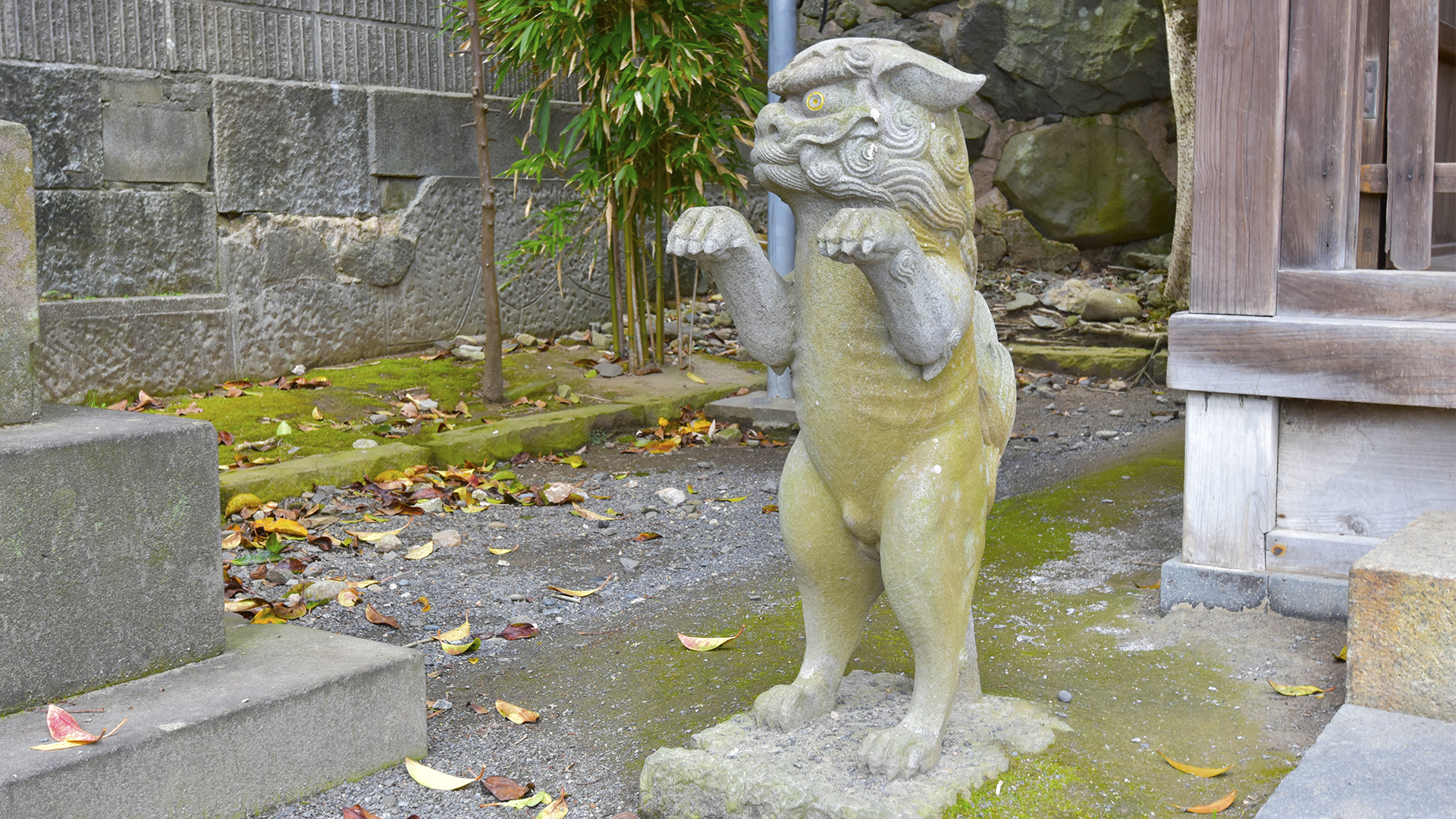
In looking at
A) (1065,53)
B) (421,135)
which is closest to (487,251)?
(421,135)

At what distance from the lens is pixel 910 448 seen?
211cm

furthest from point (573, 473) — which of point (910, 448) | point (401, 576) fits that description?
point (910, 448)

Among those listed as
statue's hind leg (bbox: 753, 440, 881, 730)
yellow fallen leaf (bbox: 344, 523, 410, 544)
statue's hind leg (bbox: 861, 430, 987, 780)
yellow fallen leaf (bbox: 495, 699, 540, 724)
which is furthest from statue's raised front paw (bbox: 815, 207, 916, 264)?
yellow fallen leaf (bbox: 344, 523, 410, 544)

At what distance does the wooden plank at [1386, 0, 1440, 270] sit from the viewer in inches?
122

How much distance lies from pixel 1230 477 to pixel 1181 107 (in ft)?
16.5

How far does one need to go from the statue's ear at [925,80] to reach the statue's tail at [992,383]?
1.36 ft

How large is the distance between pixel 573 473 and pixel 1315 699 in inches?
124

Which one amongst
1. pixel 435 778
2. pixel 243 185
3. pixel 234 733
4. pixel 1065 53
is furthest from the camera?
pixel 1065 53

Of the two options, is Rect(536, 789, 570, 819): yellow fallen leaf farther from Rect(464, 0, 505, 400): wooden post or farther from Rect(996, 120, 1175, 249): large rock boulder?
Rect(996, 120, 1175, 249): large rock boulder

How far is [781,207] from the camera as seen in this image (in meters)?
5.98

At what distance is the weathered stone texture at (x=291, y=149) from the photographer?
5457 mm

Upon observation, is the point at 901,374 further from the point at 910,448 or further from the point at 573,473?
the point at 573,473

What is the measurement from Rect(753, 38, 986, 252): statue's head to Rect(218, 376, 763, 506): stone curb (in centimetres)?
268

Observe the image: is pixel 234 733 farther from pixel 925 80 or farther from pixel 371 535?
pixel 371 535
